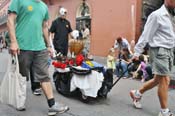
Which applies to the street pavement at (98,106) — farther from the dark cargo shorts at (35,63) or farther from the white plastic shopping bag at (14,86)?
the dark cargo shorts at (35,63)

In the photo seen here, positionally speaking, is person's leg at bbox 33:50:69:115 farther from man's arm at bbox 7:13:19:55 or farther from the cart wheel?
the cart wheel

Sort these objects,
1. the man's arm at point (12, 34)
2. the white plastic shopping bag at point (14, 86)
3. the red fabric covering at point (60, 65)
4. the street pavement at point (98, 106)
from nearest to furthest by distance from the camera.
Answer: the man's arm at point (12, 34), the white plastic shopping bag at point (14, 86), the street pavement at point (98, 106), the red fabric covering at point (60, 65)

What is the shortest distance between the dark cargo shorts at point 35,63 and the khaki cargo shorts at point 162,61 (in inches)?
62.2

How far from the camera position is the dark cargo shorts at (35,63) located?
4668 millimetres

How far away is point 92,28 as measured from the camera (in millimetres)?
15656

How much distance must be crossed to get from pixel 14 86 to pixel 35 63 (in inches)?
18.9

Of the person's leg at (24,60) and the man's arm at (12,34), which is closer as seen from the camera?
the man's arm at (12,34)

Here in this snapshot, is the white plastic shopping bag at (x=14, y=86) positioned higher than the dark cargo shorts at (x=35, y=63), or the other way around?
the dark cargo shorts at (x=35, y=63)

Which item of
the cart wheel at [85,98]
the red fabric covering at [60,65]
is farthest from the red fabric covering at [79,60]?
the cart wheel at [85,98]

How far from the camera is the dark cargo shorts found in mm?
4668

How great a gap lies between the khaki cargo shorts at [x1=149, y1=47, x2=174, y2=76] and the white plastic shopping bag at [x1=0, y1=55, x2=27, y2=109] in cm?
187

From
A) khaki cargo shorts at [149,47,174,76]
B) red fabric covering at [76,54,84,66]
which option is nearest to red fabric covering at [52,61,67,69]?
red fabric covering at [76,54,84,66]

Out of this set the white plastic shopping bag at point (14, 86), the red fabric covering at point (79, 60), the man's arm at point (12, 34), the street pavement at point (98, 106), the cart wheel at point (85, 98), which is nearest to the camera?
the man's arm at point (12, 34)

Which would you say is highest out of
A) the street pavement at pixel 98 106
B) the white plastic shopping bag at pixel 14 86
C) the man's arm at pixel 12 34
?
the man's arm at pixel 12 34
